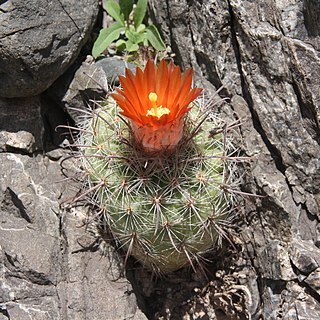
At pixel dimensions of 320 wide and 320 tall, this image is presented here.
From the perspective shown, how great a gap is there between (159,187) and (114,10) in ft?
5.83

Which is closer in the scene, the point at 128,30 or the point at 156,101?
the point at 156,101

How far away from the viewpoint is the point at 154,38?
13.8ft

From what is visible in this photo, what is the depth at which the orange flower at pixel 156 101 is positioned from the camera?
2.84 m

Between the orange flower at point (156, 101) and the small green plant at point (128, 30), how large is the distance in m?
1.23

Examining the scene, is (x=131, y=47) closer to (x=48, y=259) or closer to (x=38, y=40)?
(x=38, y=40)

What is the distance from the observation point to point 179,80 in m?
2.96

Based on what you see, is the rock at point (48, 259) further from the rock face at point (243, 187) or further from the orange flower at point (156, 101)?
the orange flower at point (156, 101)

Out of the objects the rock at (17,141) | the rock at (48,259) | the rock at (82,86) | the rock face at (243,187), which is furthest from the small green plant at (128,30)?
the rock at (48,259)

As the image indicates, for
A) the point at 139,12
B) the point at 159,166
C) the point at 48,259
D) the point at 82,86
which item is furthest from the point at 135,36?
the point at 48,259

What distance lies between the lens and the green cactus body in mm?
3049

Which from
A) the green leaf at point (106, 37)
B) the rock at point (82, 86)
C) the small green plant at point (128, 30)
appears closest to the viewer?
the rock at point (82, 86)

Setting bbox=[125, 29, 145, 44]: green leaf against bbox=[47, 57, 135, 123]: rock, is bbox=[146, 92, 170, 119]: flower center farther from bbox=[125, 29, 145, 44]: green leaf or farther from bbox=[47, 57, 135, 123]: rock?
bbox=[125, 29, 145, 44]: green leaf

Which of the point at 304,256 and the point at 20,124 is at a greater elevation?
the point at 20,124

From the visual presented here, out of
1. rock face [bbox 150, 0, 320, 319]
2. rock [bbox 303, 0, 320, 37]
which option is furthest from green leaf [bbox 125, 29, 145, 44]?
rock [bbox 303, 0, 320, 37]
